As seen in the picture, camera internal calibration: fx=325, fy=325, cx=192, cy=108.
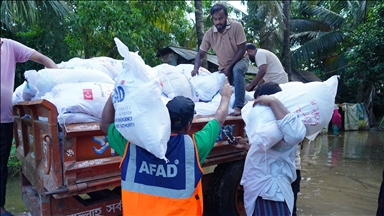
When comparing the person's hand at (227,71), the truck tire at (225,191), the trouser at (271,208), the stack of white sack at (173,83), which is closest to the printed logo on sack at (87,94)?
the stack of white sack at (173,83)

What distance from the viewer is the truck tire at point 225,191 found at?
3321 mm

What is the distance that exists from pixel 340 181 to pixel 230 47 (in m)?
3.34

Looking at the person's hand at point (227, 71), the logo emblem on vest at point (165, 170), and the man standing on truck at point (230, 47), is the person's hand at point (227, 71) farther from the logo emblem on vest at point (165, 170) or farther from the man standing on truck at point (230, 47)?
the logo emblem on vest at point (165, 170)

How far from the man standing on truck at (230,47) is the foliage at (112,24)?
2660 millimetres

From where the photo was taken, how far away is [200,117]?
3127mm

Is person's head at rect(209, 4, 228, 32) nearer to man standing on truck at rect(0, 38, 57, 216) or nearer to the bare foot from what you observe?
the bare foot

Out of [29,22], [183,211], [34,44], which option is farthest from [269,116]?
[34,44]

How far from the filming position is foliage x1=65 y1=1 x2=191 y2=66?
6281mm

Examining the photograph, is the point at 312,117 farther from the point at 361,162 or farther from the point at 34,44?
the point at 34,44

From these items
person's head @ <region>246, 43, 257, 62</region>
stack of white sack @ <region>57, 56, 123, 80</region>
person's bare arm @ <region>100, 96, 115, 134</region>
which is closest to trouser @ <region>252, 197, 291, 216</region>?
person's bare arm @ <region>100, 96, 115, 134</region>

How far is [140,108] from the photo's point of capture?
1.61 metres

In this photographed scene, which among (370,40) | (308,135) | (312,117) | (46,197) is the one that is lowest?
(46,197)

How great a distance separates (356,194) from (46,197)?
4481 millimetres

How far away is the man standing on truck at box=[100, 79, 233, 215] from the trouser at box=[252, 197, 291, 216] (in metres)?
0.71
